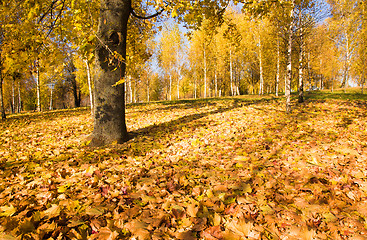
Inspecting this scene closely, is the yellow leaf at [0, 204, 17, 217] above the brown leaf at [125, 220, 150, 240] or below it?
above

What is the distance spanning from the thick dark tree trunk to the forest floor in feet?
1.40

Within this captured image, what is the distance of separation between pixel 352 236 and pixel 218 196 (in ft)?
3.89

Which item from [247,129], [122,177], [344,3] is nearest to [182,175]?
[122,177]

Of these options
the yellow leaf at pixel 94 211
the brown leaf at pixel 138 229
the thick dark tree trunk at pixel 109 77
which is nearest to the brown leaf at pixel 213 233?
Answer: the brown leaf at pixel 138 229

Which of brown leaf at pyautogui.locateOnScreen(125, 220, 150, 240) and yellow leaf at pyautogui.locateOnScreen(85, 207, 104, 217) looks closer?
brown leaf at pyautogui.locateOnScreen(125, 220, 150, 240)

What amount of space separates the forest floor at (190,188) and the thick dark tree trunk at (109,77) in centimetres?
43

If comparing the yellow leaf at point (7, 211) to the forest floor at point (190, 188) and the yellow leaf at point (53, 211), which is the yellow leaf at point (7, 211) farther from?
the yellow leaf at point (53, 211)

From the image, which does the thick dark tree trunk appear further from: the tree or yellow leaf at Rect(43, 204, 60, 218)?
yellow leaf at Rect(43, 204, 60, 218)

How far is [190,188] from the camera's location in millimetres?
2316

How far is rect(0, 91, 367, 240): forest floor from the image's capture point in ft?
5.18

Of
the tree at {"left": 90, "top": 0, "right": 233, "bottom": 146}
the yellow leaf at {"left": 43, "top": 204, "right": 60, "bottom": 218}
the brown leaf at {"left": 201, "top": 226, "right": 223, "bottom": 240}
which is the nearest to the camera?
the brown leaf at {"left": 201, "top": 226, "right": 223, "bottom": 240}

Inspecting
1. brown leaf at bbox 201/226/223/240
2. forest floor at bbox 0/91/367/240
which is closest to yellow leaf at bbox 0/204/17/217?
forest floor at bbox 0/91/367/240

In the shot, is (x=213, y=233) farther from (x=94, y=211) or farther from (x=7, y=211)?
(x=7, y=211)

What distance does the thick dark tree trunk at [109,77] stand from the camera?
3.82 m
